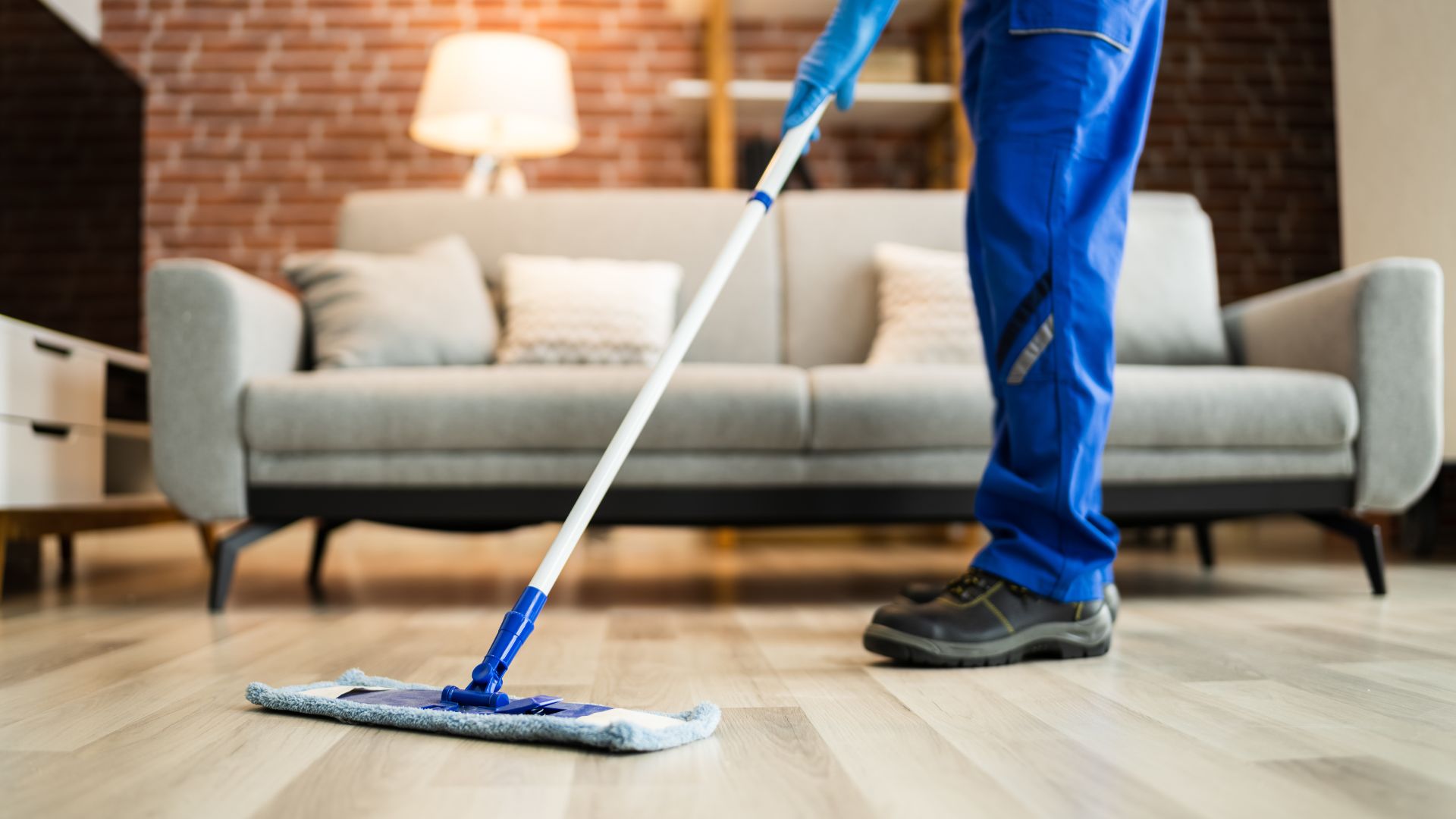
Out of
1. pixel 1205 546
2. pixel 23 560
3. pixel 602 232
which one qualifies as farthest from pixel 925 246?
pixel 23 560

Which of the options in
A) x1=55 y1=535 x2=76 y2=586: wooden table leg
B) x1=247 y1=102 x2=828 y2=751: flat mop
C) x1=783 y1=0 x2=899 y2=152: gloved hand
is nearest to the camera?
x1=247 y1=102 x2=828 y2=751: flat mop

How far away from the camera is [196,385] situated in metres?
1.76

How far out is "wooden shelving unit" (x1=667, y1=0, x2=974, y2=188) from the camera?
148 inches

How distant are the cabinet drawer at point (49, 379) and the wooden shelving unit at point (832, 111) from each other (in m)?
2.07

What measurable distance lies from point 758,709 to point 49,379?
1.73m

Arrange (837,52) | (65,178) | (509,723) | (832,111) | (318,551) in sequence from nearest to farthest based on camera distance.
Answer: (509,723) → (837,52) → (318,551) → (65,178) → (832,111)

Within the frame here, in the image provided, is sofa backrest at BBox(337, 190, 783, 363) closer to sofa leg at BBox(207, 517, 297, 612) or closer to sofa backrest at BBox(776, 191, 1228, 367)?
sofa backrest at BBox(776, 191, 1228, 367)

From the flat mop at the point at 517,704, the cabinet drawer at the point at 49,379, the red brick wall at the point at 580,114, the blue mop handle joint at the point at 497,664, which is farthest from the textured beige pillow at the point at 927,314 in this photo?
the red brick wall at the point at 580,114

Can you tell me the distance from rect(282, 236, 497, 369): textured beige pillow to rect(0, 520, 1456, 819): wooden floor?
0.47m

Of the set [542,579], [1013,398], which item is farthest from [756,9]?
[542,579]

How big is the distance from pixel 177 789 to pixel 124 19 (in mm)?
4149

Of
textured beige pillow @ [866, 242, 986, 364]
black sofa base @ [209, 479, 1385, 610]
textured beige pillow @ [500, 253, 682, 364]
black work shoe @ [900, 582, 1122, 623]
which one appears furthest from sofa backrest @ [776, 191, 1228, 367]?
black work shoe @ [900, 582, 1122, 623]

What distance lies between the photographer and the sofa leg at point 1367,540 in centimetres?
184

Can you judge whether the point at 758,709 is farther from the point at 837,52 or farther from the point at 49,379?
the point at 49,379
